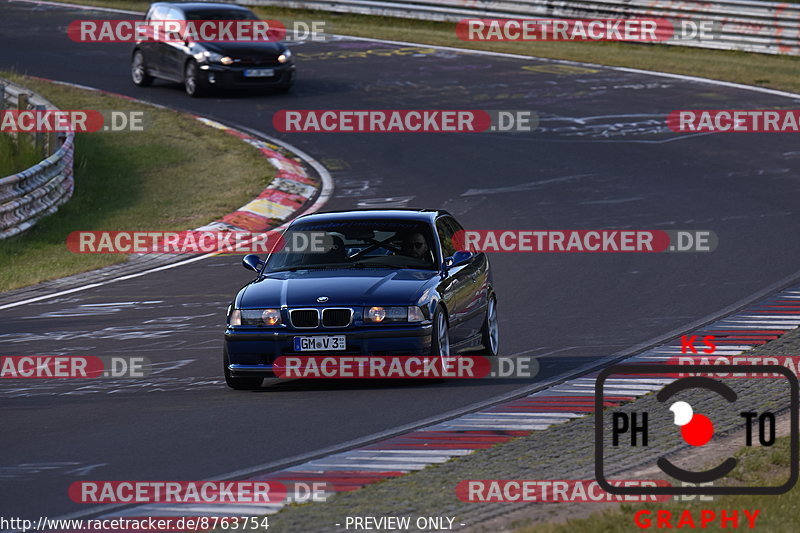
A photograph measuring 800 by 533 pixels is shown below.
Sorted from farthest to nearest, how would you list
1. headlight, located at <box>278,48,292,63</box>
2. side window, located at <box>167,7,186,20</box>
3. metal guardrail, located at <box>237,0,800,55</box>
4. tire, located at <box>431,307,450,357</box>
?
1. metal guardrail, located at <box>237,0,800,55</box>
2. side window, located at <box>167,7,186,20</box>
3. headlight, located at <box>278,48,292,63</box>
4. tire, located at <box>431,307,450,357</box>

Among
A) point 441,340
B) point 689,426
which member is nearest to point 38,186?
point 441,340

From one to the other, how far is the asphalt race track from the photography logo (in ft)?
5.05

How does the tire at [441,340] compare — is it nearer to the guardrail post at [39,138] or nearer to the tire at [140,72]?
the guardrail post at [39,138]

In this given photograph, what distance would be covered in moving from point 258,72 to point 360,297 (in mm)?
18751

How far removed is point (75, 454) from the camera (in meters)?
9.56

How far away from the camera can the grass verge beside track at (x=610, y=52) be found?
31703mm

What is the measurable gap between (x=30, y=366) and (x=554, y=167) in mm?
12482

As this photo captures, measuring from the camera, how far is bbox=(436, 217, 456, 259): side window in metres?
12.9

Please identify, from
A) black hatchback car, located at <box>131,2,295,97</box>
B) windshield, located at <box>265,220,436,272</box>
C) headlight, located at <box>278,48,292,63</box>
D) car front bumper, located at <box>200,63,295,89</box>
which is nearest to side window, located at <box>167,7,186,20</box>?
black hatchback car, located at <box>131,2,295,97</box>

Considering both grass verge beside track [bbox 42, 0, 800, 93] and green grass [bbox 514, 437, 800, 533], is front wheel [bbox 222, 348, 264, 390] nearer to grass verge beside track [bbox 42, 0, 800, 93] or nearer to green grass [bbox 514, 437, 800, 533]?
green grass [bbox 514, 437, 800, 533]

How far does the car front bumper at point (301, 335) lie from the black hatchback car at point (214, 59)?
18.6 meters

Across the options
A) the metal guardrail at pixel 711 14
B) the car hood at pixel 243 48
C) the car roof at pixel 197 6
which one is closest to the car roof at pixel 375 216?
the car hood at pixel 243 48

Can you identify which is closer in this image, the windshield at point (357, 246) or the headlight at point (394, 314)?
the headlight at point (394, 314)

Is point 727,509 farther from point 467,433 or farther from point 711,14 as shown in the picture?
point 711,14
